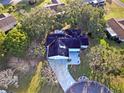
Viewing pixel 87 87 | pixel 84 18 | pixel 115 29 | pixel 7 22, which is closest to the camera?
pixel 87 87

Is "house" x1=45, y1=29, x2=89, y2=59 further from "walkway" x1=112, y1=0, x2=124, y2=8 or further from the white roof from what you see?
"walkway" x1=112, y1=0, x2=124, y2=8

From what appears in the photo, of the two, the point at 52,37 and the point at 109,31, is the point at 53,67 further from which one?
the point at 109,31

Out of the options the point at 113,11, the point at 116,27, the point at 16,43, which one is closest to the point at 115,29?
the point at 116,27

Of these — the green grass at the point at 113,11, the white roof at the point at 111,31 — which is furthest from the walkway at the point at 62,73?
the green grass at the point at 113,11

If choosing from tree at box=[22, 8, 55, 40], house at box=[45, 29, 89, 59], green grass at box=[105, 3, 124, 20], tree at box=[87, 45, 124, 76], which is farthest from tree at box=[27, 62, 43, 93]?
green grass at box=[105, 3, 124, 20]

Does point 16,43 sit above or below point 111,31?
above

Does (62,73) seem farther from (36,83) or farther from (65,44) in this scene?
(65,44)
